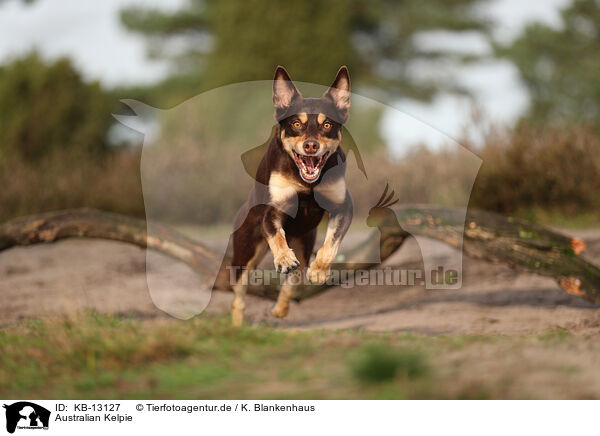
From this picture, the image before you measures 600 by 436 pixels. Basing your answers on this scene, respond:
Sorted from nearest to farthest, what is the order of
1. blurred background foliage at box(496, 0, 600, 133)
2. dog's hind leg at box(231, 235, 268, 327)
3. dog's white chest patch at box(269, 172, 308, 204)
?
dog's white chest patch at box(269, 172, 308, 204) < dog's hind leg at box(231, 235, 268, 327) < blurred background foliage at box(496, 0, 600, 133)

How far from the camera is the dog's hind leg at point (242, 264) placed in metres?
4.48

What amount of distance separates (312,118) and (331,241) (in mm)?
710

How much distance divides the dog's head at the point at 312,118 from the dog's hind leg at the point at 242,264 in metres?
1.04

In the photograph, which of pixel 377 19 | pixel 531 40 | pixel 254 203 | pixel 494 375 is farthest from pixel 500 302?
pixel 377 19

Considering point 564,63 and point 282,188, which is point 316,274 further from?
point 564,63

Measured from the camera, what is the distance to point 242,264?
15.5 ft

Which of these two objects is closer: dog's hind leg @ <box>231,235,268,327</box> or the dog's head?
the dog's head

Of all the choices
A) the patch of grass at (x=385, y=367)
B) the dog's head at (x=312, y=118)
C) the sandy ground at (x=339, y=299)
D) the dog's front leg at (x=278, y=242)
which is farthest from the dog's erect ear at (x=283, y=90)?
the sandy ground at (x=339, y=299)

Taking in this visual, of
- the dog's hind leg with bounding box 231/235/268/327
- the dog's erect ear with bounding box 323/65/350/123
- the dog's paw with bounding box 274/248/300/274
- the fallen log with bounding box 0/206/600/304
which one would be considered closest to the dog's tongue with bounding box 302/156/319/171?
the dog's erect ear with bounding box 323/65/350/123

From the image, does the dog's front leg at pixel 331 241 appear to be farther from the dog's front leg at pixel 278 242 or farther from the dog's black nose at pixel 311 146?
the dog's black nose at pixel 311 146

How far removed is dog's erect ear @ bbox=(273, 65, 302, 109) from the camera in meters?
3.45

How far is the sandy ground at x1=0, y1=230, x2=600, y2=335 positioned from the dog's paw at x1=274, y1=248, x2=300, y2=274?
10.1 ft

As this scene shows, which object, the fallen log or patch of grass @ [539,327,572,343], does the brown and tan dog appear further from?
the fallen log

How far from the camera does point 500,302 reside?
8344mm
